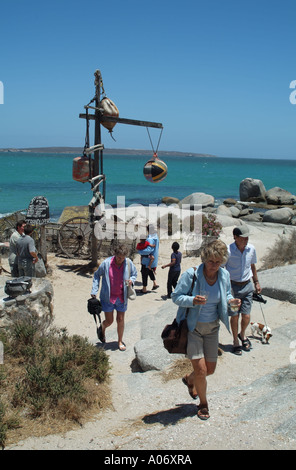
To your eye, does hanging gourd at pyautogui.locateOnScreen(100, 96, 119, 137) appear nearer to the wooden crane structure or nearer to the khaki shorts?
the wooden crane structure

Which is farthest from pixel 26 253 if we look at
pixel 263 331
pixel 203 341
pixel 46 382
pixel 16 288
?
pixel 203 341

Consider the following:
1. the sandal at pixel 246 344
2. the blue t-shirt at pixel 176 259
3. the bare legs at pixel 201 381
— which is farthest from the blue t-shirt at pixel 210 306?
the blue t-shirt at pixel 176 259

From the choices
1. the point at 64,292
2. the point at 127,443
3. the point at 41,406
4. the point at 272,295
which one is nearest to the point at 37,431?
the point at 41,406

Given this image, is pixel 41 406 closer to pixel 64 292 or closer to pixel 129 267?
pixel 129 267

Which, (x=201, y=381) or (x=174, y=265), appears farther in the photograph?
(x=174, y=265)

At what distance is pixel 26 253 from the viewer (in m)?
7.56

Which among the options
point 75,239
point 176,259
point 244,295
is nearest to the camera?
point 244,295

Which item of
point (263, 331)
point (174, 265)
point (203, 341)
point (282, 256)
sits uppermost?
point (203, 341)

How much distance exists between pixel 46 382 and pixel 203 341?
1.61 m

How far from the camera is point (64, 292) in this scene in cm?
918

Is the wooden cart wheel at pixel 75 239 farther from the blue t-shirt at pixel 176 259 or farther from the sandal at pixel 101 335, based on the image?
the sandal at pixel 101 335

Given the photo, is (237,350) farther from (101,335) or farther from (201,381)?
(101,335)

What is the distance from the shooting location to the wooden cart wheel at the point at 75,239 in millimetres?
11867

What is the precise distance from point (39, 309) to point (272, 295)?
4138 mm
